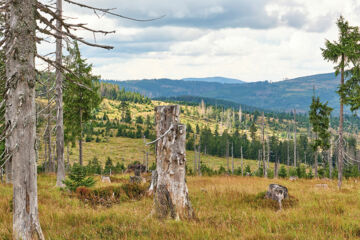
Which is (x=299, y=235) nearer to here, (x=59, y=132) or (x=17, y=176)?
(x=17, y=176)

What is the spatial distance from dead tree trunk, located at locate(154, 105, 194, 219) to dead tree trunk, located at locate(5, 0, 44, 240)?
2.80m

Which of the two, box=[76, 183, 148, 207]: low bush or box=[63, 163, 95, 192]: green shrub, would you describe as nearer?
box=[76, 183, 148, 207]: low bush

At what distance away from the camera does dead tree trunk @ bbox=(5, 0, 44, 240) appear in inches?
178

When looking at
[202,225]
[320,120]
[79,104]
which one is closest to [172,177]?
[202,225]

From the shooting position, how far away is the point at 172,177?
6.57 m

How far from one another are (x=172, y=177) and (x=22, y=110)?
3.54 m

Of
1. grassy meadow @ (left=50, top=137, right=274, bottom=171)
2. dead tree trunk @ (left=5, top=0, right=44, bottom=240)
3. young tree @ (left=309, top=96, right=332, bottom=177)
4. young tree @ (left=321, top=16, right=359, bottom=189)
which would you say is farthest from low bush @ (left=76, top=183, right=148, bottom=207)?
grassy meadow @ (left=50, top=137, right=274, bottom=171)

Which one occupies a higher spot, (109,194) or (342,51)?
(342,51)

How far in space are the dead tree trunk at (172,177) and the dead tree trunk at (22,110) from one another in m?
2.80

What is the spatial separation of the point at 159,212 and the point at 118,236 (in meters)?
1.69

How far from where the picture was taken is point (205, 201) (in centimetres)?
946

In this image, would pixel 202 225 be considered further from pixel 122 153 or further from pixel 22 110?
pixel 122 153

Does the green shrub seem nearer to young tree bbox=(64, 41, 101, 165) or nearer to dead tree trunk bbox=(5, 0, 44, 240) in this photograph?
dead tree trunk bbox=(5, 0, 44, 240)

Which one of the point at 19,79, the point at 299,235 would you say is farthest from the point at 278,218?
the point at 19,79
